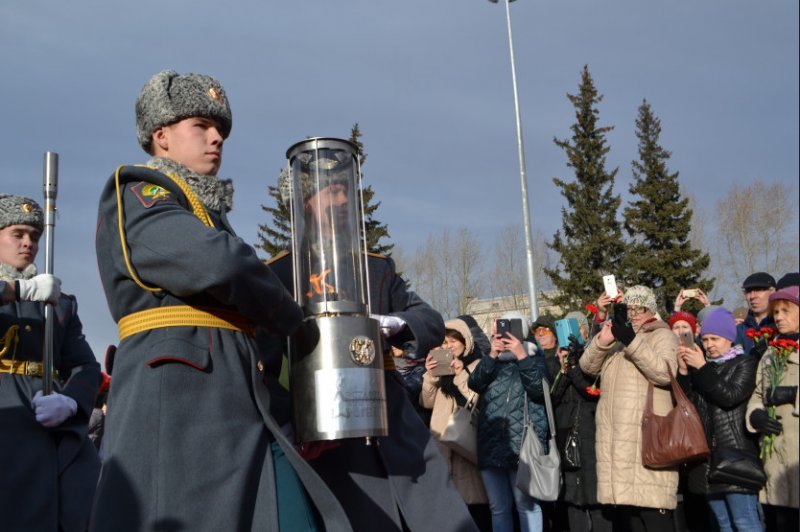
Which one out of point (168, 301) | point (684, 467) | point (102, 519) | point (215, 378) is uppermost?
point (168, 301)

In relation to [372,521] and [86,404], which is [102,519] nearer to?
[372,521]

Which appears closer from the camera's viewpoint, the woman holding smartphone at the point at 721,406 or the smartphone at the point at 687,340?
the woman holding smartphone at the point at 721,406

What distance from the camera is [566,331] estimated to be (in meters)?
8.75

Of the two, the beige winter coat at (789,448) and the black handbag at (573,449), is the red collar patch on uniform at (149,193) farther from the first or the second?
the black handbag at (573,449)

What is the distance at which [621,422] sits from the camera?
7.50m

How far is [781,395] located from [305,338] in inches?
73.5

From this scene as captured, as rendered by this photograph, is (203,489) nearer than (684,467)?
Yes

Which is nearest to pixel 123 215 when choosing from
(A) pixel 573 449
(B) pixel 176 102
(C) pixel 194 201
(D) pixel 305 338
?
(C) pixel 194 201

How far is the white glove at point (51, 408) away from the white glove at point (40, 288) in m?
0.56

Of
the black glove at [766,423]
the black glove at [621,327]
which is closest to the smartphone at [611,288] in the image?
the black glove at [621,327]

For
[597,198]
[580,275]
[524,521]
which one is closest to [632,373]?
[524,521]

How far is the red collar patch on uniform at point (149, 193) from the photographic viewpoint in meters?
3.14

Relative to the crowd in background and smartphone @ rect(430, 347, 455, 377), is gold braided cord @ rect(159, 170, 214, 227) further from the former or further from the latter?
smartphone @ rect(430, 347, 455, 377)

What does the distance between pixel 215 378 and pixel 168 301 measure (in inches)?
12.5
